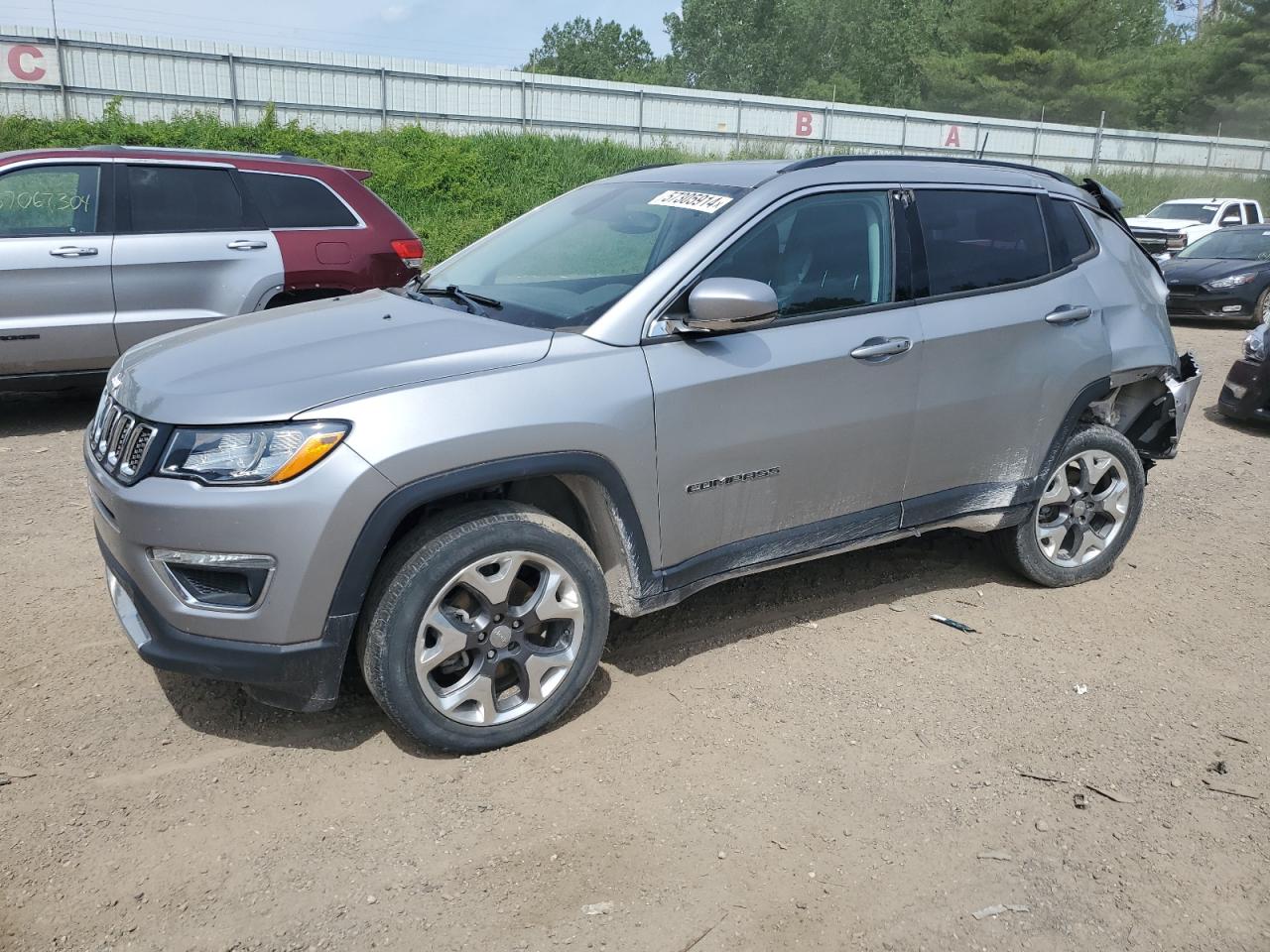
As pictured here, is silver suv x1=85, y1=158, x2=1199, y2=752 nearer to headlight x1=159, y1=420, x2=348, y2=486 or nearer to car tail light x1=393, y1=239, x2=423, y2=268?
headlight x1=159, y1=420, x2=348, y2=486

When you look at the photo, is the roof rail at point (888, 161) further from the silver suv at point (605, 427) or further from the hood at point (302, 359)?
the hood at point (302, 359)

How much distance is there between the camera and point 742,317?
3457mm

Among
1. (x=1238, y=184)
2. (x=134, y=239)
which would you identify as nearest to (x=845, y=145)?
(x=1238, y=184)

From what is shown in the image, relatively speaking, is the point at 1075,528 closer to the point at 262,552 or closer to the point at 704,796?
the point at 704,796

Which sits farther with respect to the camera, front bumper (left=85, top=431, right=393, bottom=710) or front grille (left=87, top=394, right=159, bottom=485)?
front grille (left=87, top=394, right=159, bottom=485)

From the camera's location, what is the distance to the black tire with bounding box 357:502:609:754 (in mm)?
3139

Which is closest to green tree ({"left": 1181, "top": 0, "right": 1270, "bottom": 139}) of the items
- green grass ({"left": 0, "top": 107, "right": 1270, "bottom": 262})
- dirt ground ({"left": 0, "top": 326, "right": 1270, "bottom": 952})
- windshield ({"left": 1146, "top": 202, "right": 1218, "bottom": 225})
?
windshield ({"left": 1146, "top": 202, "right": 1218, "bottom": 225})

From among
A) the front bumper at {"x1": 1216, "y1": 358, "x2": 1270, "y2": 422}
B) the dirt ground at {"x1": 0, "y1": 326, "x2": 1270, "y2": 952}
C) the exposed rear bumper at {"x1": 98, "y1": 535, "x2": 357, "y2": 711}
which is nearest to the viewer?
the dirt ground at {"x1": 0, "y1": 326, "x2": 1270, "y2": 952}

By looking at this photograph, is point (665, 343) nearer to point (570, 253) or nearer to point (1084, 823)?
point (570, 253)

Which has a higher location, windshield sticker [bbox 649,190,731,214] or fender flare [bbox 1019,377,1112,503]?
windshield sticker [bbox 649,190,731,214]

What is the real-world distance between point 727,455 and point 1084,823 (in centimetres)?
158

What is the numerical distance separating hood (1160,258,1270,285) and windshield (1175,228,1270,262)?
213mm

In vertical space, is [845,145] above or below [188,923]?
above

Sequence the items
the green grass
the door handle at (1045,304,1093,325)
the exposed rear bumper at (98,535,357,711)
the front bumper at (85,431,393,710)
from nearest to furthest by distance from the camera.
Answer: the front bumper at (85,431,393,710) < the exposed rear bumper at (98,535,357,711) < the door handle at (1045,304,1093,325) < the green grass
